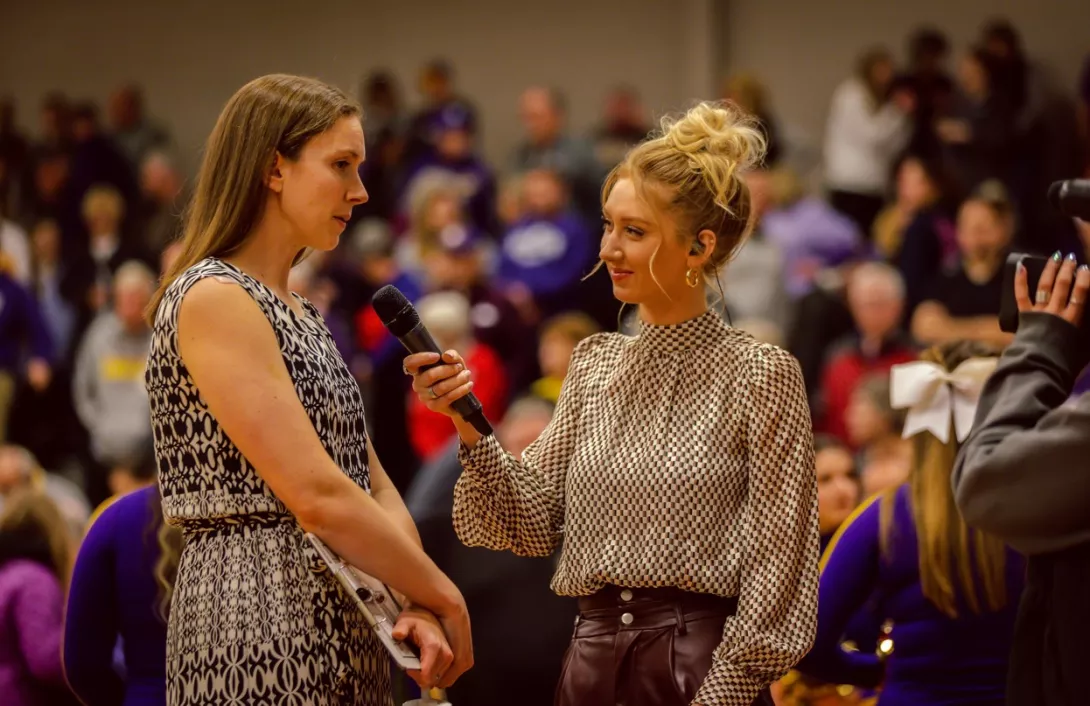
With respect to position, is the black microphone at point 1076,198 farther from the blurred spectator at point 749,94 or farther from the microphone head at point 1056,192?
the blurred spectator at point 749,94

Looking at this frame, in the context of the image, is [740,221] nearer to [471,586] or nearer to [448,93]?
A: [471,586]

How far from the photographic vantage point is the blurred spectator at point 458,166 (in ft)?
30.3

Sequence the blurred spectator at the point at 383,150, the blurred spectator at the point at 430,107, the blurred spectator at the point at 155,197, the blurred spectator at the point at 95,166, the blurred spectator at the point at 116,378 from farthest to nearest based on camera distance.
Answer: the blurred spectator at the point at 95,166 → the blurred spectator at the point at 155,197 → the blurred spectator at the point at 383,150 → the blurred spectator at the point at 430,107 → the blurred spectator at the point at 116,378

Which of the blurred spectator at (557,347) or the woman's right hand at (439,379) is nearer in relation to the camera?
the woman's right hand at (439,379)

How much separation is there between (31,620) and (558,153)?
19.3ft

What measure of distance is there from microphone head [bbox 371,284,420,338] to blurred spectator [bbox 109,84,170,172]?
9.03 m

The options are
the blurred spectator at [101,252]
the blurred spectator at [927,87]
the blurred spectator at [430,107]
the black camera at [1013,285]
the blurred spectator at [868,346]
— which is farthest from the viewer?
the blurred spectator at [430,107]

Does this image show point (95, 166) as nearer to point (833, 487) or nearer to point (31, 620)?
point (31, 620)

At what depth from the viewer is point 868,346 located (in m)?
6.98

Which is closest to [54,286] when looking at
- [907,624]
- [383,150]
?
[383,150]

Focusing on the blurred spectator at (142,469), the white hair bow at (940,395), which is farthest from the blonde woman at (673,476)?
the blurred spectator at (142,469)

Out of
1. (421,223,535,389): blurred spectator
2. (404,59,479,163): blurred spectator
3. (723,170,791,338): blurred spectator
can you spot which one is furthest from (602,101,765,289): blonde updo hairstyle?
(404,59,479,163): blurred spectator

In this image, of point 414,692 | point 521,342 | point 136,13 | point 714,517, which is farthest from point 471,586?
point 136,13

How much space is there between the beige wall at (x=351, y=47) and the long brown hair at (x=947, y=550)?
774 cm
